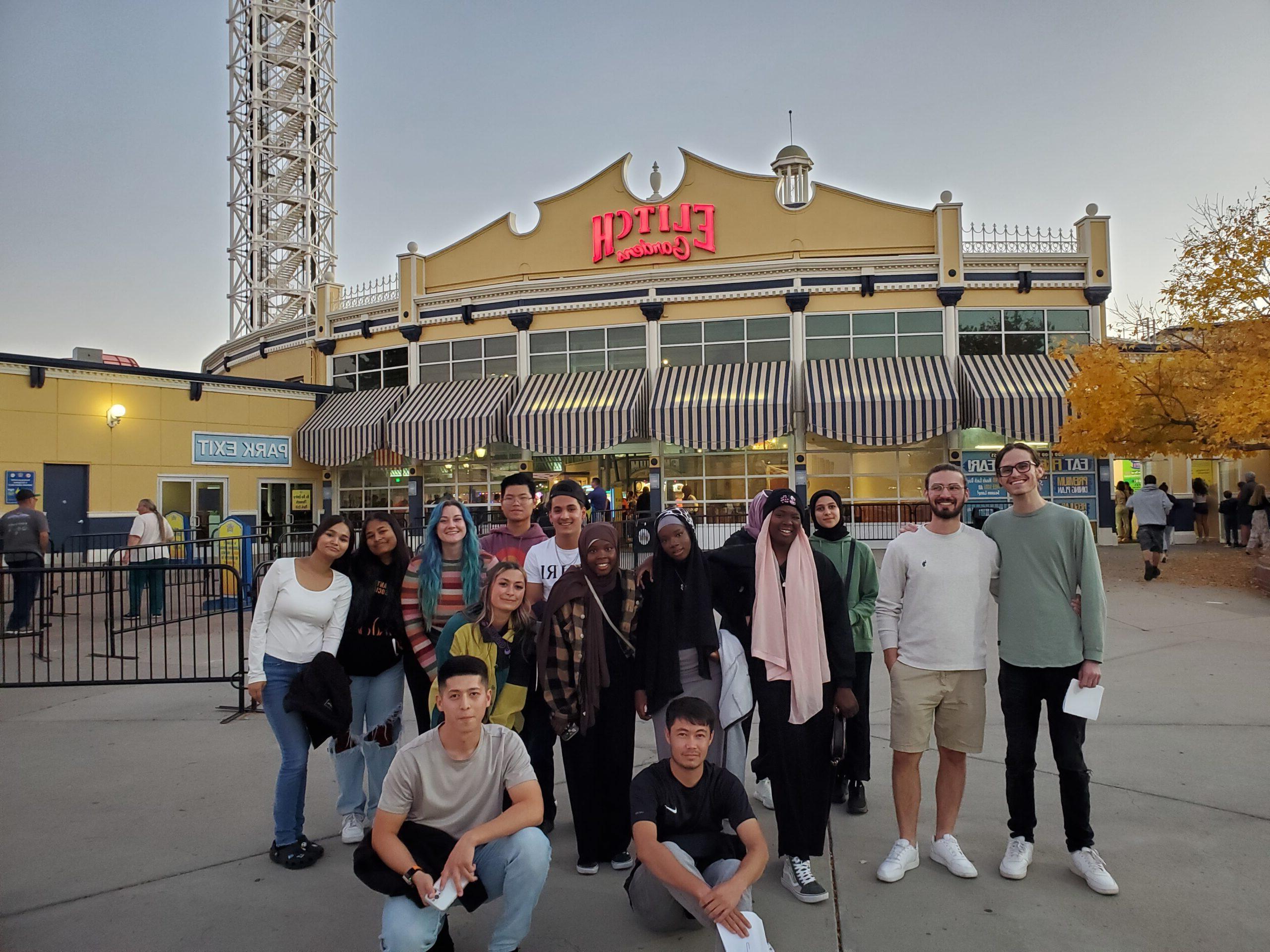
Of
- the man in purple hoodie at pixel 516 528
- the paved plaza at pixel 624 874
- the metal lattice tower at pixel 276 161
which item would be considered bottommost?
the paved plaza at pixel 624 874

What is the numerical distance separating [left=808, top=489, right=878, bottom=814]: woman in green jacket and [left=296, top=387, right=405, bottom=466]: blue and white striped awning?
20049 millimetres

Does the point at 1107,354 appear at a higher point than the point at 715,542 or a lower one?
higher

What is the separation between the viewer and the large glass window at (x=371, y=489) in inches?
955

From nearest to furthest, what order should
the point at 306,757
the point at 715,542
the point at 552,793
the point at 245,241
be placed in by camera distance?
the point at 306,757 → the point at 552,793 → the point at 715,542 → the point at 245,241

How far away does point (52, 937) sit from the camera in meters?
3.23

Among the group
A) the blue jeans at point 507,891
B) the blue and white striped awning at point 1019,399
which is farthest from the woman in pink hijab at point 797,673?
the blue and white striped awning at point 1019,399

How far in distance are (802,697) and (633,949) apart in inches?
50.2

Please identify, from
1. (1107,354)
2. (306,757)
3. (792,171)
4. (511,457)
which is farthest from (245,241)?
(306,757)

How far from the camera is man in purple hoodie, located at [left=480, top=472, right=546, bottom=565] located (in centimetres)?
475

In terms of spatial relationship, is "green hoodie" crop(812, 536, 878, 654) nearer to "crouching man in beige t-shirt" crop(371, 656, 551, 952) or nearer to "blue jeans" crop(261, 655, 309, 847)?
"crouching man in beige t-shirt" crop(371, 656, 551, 952)

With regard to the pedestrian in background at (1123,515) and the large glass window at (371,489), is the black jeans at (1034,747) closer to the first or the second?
the pedestrian in background at (1123,515)

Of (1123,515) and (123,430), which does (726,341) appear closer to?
(1123,515)

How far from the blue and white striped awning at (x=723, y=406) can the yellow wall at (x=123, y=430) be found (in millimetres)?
12372

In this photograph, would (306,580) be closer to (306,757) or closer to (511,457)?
(306,757)
